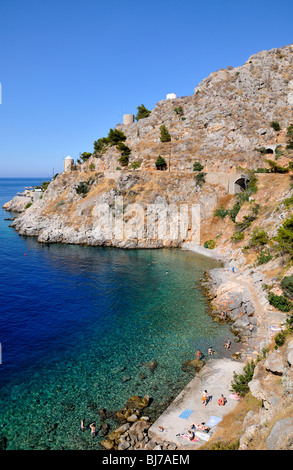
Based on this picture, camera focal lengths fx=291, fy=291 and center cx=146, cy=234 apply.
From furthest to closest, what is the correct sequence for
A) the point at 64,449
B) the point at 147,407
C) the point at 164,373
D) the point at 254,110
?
the point at 254,110
the point at 164,373
the point at 147,407
the point at 64,449

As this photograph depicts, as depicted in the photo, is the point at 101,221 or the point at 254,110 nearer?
the point at 101,221

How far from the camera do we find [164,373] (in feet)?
77.0

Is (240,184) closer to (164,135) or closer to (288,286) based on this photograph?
(164,135)

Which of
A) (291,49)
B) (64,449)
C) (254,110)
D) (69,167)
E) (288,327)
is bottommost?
(64,449)

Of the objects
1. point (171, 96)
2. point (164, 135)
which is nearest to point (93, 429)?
point (164, 135)

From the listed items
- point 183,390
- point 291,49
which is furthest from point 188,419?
point 291,49

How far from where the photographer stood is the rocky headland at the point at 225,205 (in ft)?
65.4

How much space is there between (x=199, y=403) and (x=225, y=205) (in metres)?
52.2

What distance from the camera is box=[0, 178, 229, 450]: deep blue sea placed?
1964cm

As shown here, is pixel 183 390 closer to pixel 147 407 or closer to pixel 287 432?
pixel 147 407

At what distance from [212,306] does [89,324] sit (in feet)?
48.4

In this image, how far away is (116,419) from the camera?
19109 mm

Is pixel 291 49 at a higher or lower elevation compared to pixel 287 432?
higher

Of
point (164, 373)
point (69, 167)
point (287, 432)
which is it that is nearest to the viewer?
point (287, 432)
